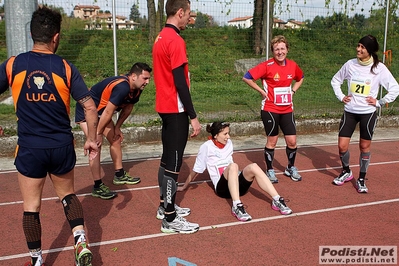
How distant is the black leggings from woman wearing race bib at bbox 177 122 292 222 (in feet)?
3.20

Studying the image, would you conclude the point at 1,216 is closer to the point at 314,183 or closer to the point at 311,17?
the point at 314,183

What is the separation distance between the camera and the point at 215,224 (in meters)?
4.62

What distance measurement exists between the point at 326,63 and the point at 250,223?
788cm

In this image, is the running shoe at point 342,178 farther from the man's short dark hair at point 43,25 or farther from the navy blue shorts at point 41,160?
the man's short dark hair at point 43,25

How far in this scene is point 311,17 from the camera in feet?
32.6

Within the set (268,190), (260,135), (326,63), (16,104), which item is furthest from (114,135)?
(326,63)

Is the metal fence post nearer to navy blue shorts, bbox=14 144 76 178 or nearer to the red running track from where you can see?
the red running track

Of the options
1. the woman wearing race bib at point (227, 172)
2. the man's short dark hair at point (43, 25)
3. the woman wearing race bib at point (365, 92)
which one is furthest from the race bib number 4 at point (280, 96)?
the man's short dark hair at point (43, 25)

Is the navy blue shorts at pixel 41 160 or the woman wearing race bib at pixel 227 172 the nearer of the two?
the navy blue shorts at pixel 41 160

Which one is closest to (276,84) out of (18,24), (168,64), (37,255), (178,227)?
(168,64)

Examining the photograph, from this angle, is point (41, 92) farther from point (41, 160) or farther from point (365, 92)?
point (365, 92)

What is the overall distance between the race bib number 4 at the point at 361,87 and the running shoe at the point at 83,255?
412 centimetres

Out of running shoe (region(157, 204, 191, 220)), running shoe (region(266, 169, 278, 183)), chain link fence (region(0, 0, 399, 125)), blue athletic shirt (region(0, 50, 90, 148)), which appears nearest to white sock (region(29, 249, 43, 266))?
blue athletic shirt (region(0, 50, 90, 148))

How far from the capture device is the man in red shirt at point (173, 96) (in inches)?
152
